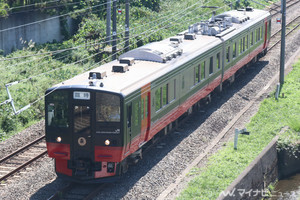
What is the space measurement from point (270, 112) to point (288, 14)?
22251 millimetres

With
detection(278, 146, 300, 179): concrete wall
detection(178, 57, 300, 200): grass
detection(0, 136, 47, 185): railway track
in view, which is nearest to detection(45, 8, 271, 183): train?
detection(0, 136, 47, 185): railway track

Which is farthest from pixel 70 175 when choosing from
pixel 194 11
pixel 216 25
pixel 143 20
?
pixel 194 11

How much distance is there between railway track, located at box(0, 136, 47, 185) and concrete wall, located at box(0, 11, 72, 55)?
34.2ft

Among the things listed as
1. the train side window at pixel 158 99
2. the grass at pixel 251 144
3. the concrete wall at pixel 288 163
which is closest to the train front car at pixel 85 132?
the grass at pixel 251 144

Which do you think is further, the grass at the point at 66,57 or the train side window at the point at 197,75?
the grass at the point at 66,57

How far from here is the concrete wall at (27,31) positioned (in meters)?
27.0

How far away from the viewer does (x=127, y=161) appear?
14820 millimetres

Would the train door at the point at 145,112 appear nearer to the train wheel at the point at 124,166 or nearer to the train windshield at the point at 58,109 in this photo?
the train wheel at the point at 124,166

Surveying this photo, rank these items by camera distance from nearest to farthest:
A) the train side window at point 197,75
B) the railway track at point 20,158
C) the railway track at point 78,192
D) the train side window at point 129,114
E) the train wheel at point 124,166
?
the railway track at point 78,192, the train side window at point 129,114, the train wheel at point 124,166, the railway track at point 20,158, the train side window at point 197,75

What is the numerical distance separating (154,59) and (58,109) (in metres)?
4.46

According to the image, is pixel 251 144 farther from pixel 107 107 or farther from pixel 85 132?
pixel 85 132

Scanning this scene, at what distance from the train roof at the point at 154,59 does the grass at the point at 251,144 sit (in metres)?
2.96

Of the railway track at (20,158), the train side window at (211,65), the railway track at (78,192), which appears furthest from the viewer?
the train side window at (211,65)

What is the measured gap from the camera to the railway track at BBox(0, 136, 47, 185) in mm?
15098
